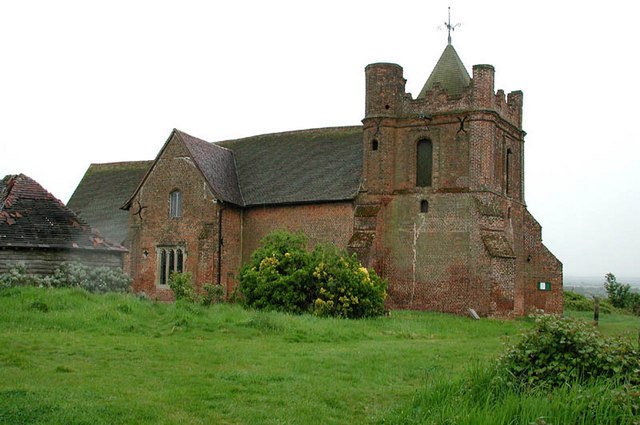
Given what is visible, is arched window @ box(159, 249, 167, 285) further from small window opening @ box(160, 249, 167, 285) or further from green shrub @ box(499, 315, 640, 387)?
green shrub @ box(499, 315, 640, 387)

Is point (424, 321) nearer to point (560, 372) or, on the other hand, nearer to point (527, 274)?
point (527, 274)

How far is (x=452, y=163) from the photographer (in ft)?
104

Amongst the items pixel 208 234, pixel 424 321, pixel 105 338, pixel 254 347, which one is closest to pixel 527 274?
pixel 424 321

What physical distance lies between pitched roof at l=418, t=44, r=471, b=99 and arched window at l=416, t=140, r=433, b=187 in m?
2.31

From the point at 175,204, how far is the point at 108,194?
33.3 ft

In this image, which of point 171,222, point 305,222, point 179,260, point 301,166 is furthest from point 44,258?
point 301,166

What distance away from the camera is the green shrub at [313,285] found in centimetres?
2562

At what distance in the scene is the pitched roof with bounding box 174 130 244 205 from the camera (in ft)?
117

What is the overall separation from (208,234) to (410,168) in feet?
33.4

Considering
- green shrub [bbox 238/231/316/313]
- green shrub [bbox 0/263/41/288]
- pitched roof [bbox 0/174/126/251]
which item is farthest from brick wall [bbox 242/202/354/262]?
green shrub [bbox 0/263/41/288]

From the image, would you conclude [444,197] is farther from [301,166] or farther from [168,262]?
[168,262]

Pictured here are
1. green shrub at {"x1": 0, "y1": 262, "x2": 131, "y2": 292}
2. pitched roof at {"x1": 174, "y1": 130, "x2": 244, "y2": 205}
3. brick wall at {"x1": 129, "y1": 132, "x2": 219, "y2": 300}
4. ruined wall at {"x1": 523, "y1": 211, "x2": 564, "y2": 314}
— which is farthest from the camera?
pitched roof at {"x1": 174, "y1": 130, "x2": 244, "y2": 205}

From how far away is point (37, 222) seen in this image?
82.1ft

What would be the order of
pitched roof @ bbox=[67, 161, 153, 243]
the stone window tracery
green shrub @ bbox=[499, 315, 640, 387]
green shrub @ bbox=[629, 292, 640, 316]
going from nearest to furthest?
green shrub @ bbox=[499, 315, 640, 387], the stone window tracery, pitched roof @ bbox=[67, 161, 153, 243], green shrub @ bbox=[629, 292, 640, 316]
